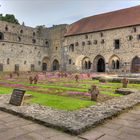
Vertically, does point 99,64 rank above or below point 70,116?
above

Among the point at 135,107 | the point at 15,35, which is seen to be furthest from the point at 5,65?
the point at 135,107

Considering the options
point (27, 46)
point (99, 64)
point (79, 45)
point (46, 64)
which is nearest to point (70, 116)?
point (99, 64)

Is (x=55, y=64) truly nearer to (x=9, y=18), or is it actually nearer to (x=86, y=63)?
(x=86, y=63)

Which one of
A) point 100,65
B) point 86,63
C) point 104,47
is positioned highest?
point 104,47

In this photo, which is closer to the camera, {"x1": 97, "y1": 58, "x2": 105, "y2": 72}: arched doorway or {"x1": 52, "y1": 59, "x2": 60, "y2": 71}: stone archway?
{"x1": 97, "y1": 58, "x2": 105, "y2": 72}: arched doorway

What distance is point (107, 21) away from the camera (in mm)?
40125

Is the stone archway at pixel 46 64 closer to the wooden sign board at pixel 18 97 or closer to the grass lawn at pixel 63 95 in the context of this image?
the grass lawn at pixel 63 95

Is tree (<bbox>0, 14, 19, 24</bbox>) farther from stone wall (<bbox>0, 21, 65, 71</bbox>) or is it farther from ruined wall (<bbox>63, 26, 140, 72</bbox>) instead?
ruined wall (<bbox>63, 26, 140, 72</bbox>)

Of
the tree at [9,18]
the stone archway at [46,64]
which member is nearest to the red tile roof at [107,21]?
the stone archway at [46,64]

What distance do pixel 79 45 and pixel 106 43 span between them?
6.67 meters

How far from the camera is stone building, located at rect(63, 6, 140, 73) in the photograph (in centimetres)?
3569

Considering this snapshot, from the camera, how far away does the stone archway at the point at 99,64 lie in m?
41.2

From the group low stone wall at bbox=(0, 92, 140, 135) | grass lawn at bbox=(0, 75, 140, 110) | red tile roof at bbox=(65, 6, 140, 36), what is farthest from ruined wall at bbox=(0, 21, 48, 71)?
low stone wall at bbox=(0, 92, 140, 135)

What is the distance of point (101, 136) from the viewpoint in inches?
206
